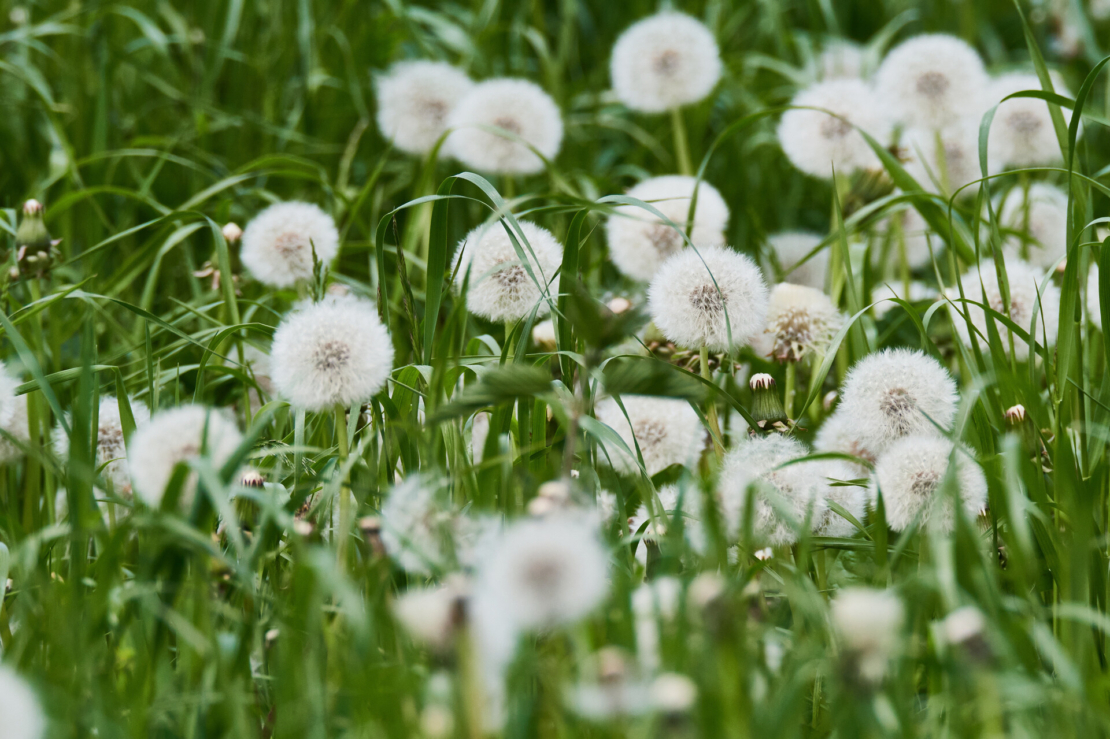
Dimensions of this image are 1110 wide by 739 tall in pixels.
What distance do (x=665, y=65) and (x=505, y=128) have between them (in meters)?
0.53

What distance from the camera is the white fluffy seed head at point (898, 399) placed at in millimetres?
1300

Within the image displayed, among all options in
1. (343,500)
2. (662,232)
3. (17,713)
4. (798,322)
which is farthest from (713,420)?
(17,713)

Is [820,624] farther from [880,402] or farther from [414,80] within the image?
[414,80]

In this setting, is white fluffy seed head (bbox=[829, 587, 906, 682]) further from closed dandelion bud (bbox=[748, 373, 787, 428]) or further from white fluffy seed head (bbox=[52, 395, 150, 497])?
white fluffy seed head (bbox=[52, 395, 150, 497])

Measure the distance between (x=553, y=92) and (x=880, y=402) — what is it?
1645 mm

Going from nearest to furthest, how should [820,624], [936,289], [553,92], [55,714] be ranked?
[55,714] → [820,624] → [936,289] → [553,92]

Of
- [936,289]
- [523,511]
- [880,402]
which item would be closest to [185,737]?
[523,511]

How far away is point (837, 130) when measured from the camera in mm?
2035

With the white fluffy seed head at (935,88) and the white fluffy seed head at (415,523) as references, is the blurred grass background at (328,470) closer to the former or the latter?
the white fluffy seed head at (415,523)

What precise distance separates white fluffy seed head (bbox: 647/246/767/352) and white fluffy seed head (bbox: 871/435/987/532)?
0.86 ft

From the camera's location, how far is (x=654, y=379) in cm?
85

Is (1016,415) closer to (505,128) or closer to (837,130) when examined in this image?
(837,130)

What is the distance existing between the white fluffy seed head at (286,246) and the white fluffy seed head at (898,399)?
2.94ft

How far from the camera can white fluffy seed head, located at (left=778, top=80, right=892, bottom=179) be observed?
2.03 meters
